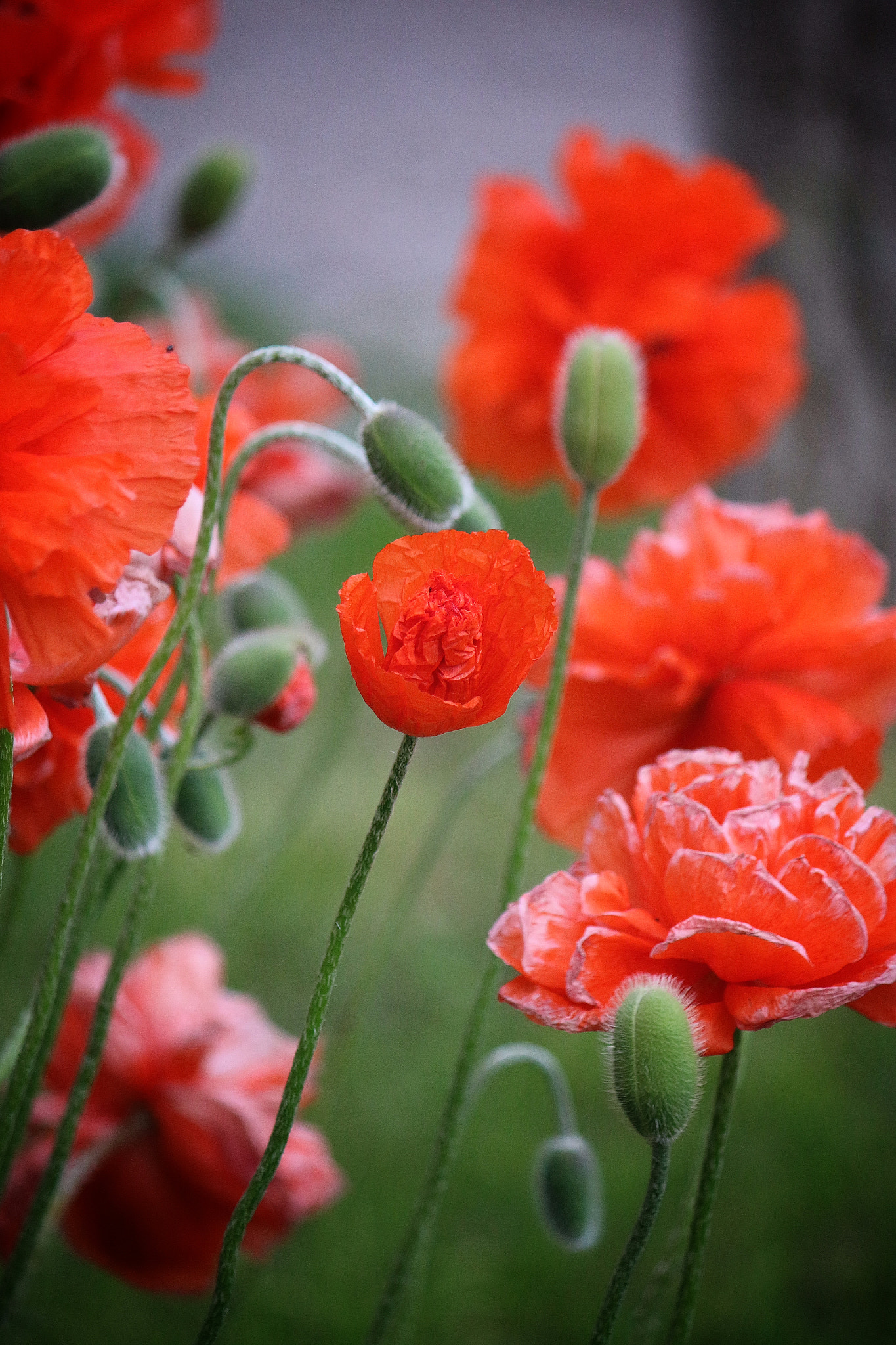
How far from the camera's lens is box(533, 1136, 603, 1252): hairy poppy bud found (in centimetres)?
54

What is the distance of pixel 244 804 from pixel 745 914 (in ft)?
4.69

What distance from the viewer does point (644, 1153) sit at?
3.76ft

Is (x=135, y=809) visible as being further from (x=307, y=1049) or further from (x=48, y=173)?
(x=48, y=173)

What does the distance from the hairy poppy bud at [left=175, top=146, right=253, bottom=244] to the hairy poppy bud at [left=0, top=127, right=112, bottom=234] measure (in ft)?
0.93

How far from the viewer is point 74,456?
344 mm

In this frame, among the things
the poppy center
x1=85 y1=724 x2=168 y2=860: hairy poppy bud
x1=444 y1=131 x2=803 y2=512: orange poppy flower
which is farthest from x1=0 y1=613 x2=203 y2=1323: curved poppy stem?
x1=444 y1=131 x2=803 y2=512: orange poppy flower

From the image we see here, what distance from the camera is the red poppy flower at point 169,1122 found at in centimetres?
54

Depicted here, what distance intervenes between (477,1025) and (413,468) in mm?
189

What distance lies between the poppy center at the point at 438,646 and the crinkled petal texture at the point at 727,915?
82 millimetres

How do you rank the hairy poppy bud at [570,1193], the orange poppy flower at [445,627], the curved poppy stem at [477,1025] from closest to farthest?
the orange poppy flower at [445,627] < the curved poppy stem at [477,1025] < the hairy poppy bud at [570,1193]

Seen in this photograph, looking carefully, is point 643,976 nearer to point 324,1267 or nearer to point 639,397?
point 639,397

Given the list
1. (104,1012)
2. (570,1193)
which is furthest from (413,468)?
(570,1193)

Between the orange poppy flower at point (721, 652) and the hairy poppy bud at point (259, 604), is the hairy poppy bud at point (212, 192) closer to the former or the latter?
the hairy poppy bud at point (259, 604)

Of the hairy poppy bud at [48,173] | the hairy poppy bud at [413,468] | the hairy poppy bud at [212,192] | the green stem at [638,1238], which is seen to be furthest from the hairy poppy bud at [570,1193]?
the hairy poppy bud at [212,192]
